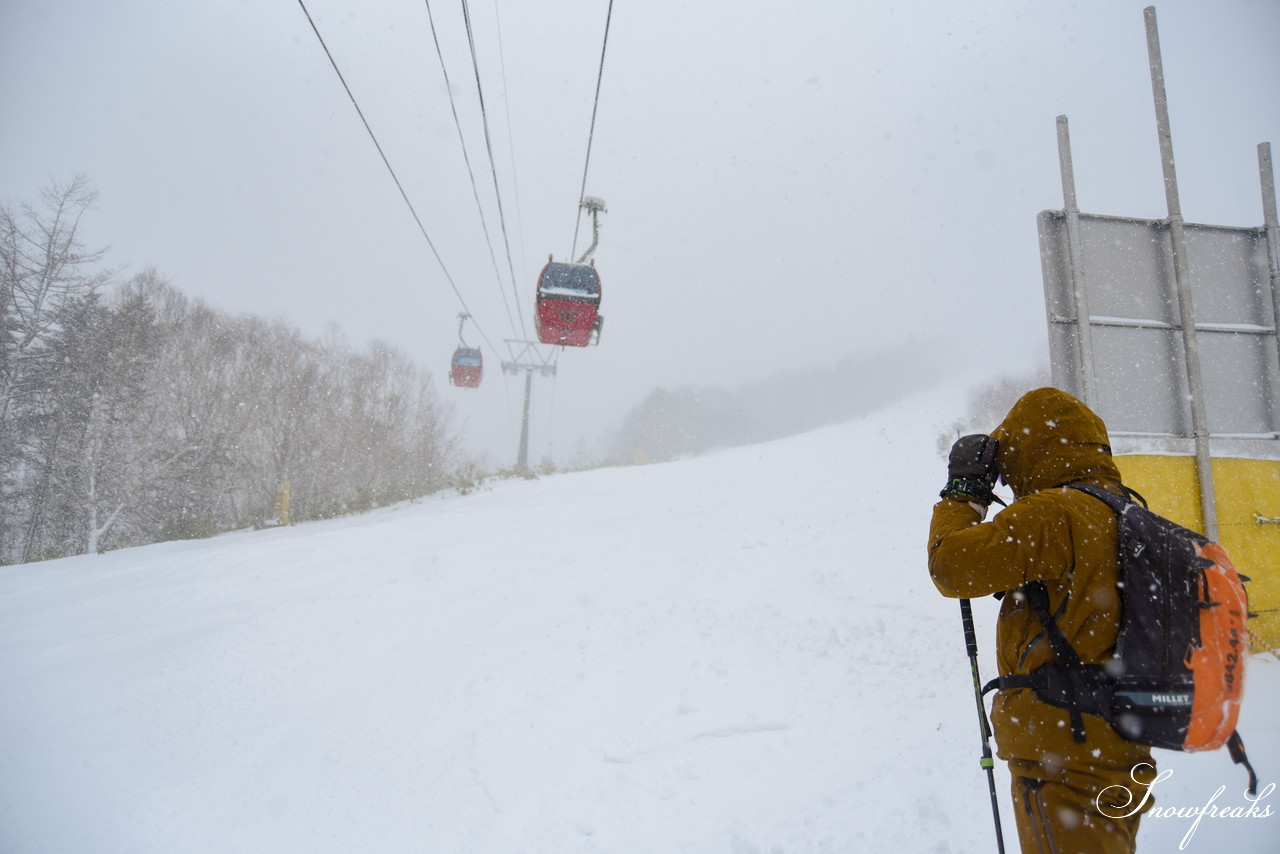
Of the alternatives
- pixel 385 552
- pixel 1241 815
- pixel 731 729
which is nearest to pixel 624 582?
pixel 731 729

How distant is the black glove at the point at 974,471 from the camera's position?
1977 mm

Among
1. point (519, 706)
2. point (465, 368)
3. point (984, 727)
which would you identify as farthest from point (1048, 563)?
point (465, 368)

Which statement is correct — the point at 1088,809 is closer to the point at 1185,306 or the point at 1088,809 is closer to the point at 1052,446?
the point at 1052,446

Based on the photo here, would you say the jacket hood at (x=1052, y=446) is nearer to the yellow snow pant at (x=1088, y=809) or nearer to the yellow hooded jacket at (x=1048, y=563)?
the yellow hooded jacket at (x=1048, y=563)

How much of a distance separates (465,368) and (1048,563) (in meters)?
18.7

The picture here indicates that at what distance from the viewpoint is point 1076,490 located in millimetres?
1739

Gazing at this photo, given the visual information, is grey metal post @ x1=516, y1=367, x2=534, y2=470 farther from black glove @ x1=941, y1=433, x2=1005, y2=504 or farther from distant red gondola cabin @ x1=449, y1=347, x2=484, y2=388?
black glove @ x1=941, y1=433, x2=1005, y2=504

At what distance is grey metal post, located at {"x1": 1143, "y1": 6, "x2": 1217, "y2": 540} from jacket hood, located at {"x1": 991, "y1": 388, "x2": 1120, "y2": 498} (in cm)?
356

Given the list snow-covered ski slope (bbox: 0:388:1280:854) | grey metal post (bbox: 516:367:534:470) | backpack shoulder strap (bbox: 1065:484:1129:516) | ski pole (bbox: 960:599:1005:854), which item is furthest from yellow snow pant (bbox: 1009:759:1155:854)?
grey metal post (bbox: 516:367:534:470)

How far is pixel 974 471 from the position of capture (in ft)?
6.48

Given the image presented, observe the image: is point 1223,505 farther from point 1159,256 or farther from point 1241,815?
point 1241,815

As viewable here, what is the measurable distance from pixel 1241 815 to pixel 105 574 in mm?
12351

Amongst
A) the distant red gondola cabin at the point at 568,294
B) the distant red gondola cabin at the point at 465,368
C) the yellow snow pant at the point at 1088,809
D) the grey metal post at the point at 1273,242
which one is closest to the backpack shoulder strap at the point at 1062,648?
the yellow snow pant at the point at 1088,809

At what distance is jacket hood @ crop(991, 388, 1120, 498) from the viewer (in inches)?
72.5
